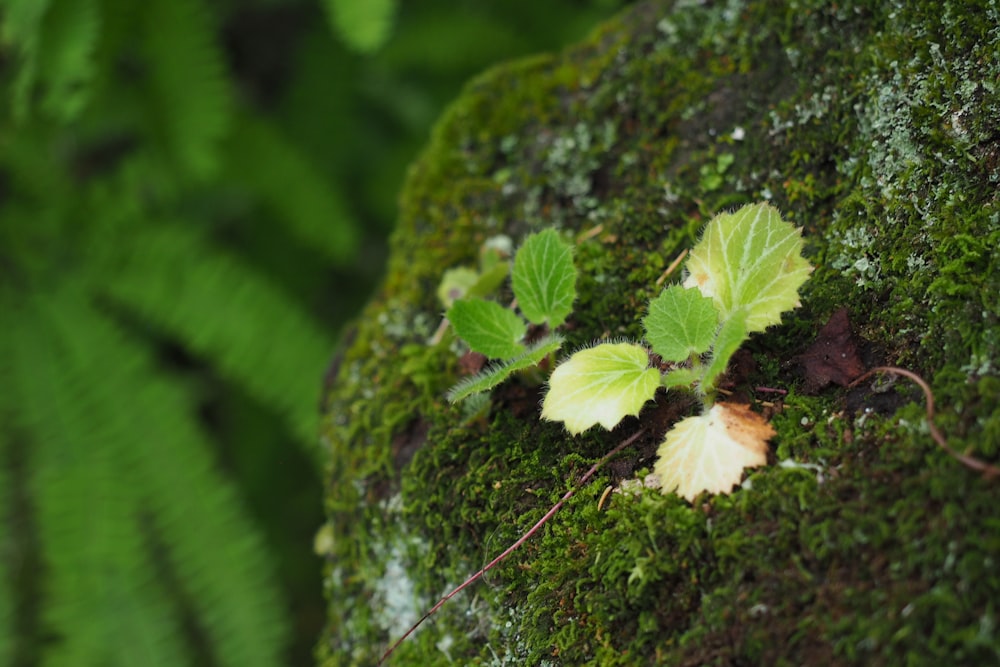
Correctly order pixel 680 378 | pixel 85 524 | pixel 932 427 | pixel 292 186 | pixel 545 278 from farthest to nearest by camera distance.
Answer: pixel 292 186
pixel 85 524
pixel 545 278
pixel 680 378
pixel 932 427

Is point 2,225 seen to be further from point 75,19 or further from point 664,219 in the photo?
point 664,219

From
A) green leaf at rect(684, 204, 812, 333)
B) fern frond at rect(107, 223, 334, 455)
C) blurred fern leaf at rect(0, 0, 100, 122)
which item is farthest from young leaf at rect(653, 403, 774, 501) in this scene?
blurred fern leaf at rect(0, 0, 100, 122)

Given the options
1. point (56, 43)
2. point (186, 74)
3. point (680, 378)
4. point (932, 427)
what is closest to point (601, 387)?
point (680, 378)

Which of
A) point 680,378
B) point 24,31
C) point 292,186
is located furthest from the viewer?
point 292,186

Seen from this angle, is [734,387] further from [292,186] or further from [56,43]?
[292,186]

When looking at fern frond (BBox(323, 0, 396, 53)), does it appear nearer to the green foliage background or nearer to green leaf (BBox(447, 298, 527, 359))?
the green foliage background

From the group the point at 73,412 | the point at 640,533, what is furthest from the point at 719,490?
the point at 73,412
